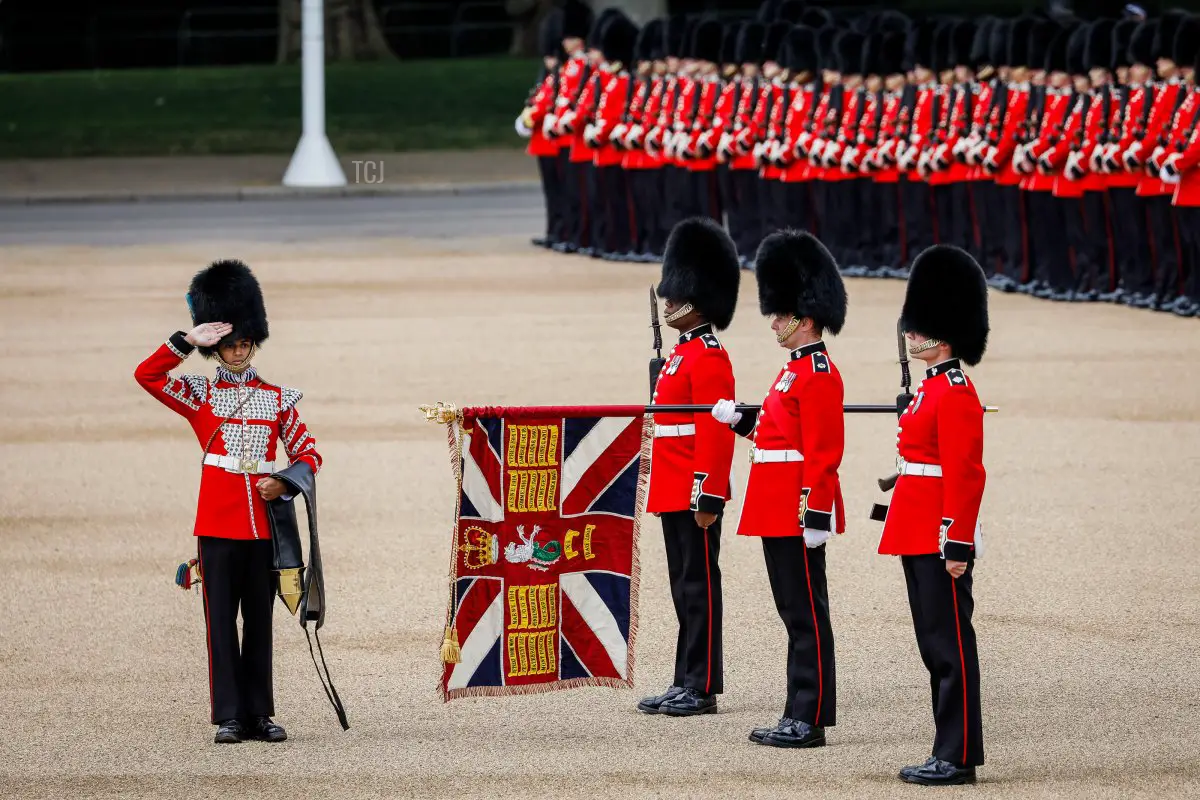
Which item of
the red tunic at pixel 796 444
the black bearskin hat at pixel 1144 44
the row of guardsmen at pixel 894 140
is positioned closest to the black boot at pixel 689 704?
the red tunic at pixel 796 444

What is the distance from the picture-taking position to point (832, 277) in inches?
246

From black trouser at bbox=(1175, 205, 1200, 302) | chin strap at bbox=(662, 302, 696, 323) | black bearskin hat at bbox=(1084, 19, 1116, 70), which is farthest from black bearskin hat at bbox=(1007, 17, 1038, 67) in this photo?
chin strap at bbox=(662, 302, 696, 323)

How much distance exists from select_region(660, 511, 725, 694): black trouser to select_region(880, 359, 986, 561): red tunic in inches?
29.5

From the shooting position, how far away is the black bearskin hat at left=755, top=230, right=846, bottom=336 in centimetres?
618

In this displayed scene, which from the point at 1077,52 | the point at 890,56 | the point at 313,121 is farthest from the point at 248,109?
the point at 1077,52

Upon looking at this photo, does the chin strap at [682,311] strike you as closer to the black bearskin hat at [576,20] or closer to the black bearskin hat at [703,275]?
the black bearskin hat at [703,275]

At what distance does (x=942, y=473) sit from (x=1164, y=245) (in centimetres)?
940

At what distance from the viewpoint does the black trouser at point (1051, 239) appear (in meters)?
15.5

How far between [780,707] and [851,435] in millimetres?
4397

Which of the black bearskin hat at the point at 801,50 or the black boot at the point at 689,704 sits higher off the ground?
the black bearskin hat at the point at 801,50

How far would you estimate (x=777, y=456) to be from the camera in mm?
6113

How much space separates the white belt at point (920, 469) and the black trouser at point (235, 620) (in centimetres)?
175

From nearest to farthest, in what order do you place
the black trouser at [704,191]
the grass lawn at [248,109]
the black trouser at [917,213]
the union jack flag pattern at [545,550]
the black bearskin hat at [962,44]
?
the union jack flag pattern at [545,550] < the black bearskin hat at [962,44] < the black trouser at [917,213] < the black trouser at [704,191] < the grass lawn at [248,109]

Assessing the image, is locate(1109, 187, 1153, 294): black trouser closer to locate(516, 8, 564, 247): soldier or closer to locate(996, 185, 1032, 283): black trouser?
locate(996, 185, 1032, 283): black trouser
